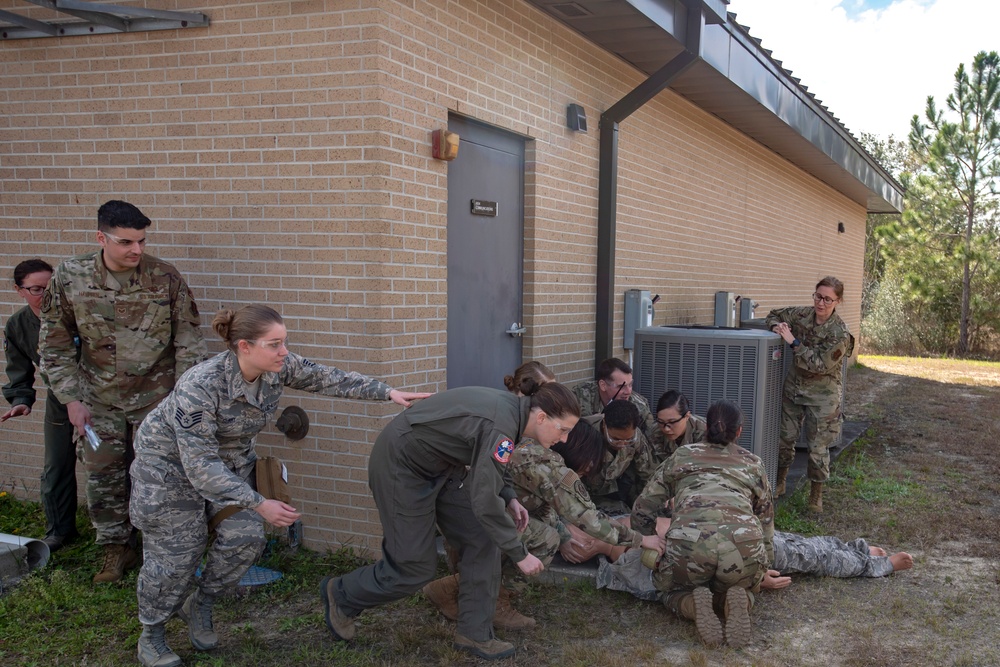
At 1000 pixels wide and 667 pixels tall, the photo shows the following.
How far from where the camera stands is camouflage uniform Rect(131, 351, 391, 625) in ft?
10.3

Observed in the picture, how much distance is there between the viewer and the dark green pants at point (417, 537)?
343 centimetres

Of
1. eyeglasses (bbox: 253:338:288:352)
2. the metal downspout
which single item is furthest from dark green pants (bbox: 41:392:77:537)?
the metal downspout

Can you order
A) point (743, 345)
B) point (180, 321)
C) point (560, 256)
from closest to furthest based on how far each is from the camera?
point (180, 321) < point (743, 345) < point (560, 256)

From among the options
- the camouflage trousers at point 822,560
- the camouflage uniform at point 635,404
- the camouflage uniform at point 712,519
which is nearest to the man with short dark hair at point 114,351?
the camouflage uniform at point 635,404

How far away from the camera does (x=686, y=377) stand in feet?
19.7

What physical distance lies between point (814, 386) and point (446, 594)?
12.1 feet

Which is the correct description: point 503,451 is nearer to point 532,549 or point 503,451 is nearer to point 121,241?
point 532,549

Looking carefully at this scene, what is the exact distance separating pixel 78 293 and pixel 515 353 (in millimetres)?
2892

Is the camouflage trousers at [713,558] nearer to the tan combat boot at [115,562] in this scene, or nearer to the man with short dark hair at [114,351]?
the man with short dark hair at [114,351]

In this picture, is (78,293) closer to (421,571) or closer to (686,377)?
(421,571)

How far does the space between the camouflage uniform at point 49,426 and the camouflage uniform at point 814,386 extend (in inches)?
196

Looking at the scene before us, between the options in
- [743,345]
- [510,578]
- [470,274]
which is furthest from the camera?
[743,345]

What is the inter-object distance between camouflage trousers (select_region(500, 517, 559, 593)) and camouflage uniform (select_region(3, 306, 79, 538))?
2675 mm

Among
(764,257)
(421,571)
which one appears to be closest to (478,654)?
(421,571)
